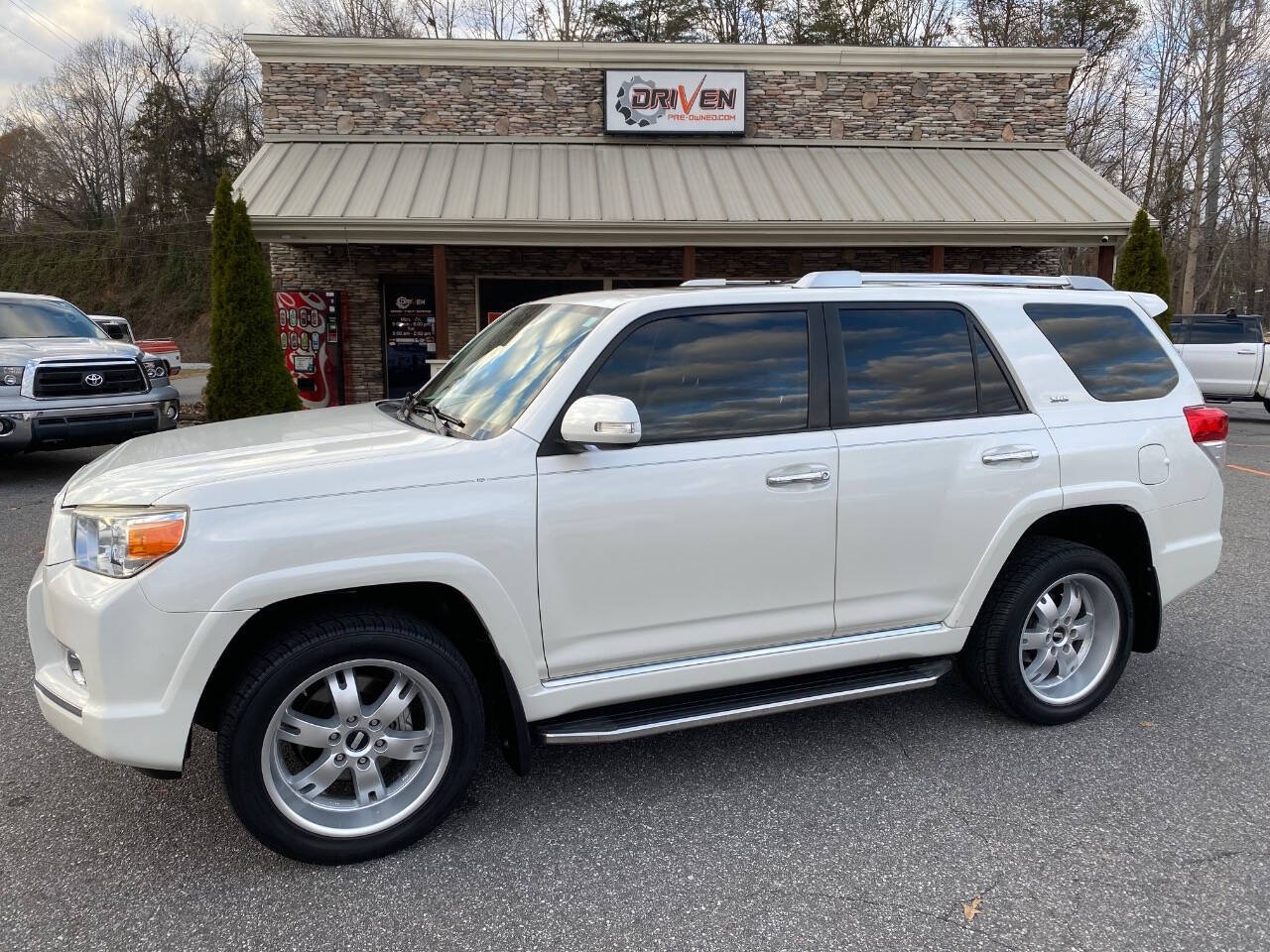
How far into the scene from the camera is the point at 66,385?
9312mm

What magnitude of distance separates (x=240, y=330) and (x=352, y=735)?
30.5 feet

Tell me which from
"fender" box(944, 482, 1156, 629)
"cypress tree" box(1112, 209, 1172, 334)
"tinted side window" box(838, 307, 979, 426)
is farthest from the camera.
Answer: "cypress tree" box(1112, 209, 1172, 334)

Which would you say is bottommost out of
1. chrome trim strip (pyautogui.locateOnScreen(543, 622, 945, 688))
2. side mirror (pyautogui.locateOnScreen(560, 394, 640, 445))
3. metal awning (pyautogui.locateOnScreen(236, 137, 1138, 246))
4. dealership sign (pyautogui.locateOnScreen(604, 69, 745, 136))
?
chrome trim strip (pyautogui.locateOnScreen(543, 622, 945, 688))

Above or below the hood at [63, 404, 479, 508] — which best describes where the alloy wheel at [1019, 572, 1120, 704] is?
below

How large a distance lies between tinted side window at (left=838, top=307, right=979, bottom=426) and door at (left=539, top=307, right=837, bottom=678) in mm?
155

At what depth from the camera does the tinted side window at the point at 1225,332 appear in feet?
52.6

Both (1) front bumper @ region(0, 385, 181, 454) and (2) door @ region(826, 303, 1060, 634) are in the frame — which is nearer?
(2) door @ region(826, 303, 1060, 634)

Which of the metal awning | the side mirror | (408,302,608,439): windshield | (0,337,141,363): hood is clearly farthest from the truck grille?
the side mirror

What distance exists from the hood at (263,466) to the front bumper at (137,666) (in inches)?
12.3

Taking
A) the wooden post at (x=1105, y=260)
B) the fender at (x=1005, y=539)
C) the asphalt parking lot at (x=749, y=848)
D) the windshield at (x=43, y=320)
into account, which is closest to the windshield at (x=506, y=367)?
the asphalt parking lot at (x=749, y=848)

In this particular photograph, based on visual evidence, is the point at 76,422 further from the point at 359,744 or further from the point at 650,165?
the point at 650,165

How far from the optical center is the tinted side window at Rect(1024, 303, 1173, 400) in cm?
393

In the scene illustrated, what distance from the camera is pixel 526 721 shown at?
121 inches

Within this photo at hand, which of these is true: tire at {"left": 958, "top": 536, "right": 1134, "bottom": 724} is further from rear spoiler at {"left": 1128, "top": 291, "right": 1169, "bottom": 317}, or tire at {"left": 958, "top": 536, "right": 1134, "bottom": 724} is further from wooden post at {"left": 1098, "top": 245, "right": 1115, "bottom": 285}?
wooden post at {"left": 1098, "top": 245, "right": 1115, "bottom": 285}
